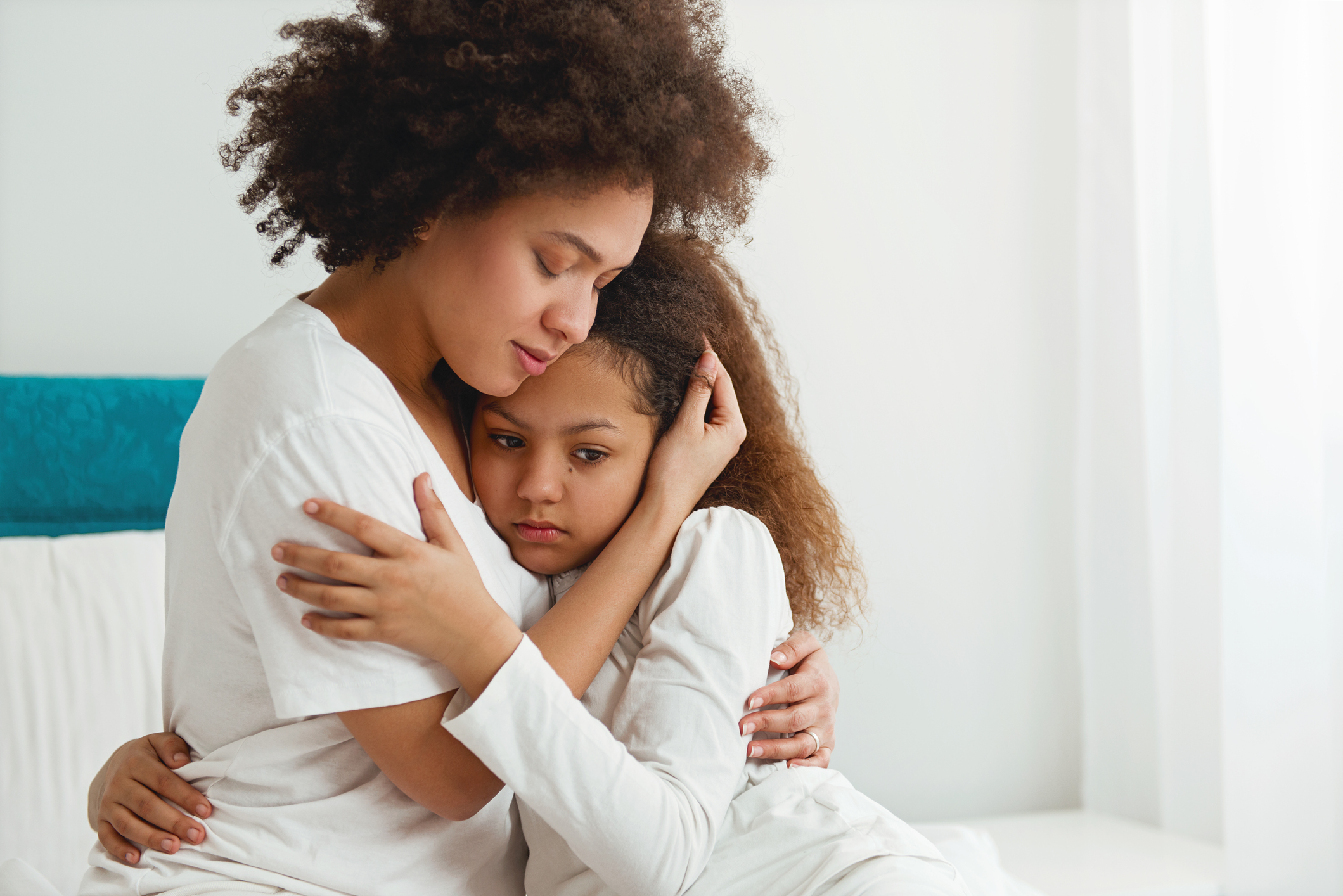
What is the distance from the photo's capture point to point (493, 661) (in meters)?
0.87

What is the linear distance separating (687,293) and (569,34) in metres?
0.44

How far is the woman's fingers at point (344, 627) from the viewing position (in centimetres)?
81

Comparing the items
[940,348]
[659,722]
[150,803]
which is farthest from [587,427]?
[940,348]

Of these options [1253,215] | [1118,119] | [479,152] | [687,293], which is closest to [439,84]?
[479,152]

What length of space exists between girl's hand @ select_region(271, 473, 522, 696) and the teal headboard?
1.14 metres

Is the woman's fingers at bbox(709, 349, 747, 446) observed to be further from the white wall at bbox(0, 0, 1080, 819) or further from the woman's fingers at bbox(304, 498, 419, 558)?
the white wall at bbox(0, 0, 1080, 819)

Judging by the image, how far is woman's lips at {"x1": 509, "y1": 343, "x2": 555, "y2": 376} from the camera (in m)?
1.03

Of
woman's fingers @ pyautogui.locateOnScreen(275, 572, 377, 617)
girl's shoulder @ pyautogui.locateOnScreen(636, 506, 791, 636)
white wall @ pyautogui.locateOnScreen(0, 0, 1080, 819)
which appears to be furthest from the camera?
white wall @ pyautogui.locateOnScreen(0, 0, 1080, 819)

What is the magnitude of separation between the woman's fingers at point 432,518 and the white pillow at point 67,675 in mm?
1046

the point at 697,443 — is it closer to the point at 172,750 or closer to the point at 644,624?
the point at 644,624

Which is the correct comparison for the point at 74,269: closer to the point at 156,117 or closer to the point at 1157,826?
the point at 156,117

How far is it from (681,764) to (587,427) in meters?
0.40

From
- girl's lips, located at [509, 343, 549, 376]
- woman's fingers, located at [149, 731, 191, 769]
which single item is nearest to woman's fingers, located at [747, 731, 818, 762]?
girl's lips, located at [509, 343, 549, 376]

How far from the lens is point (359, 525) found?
824 millimetres
